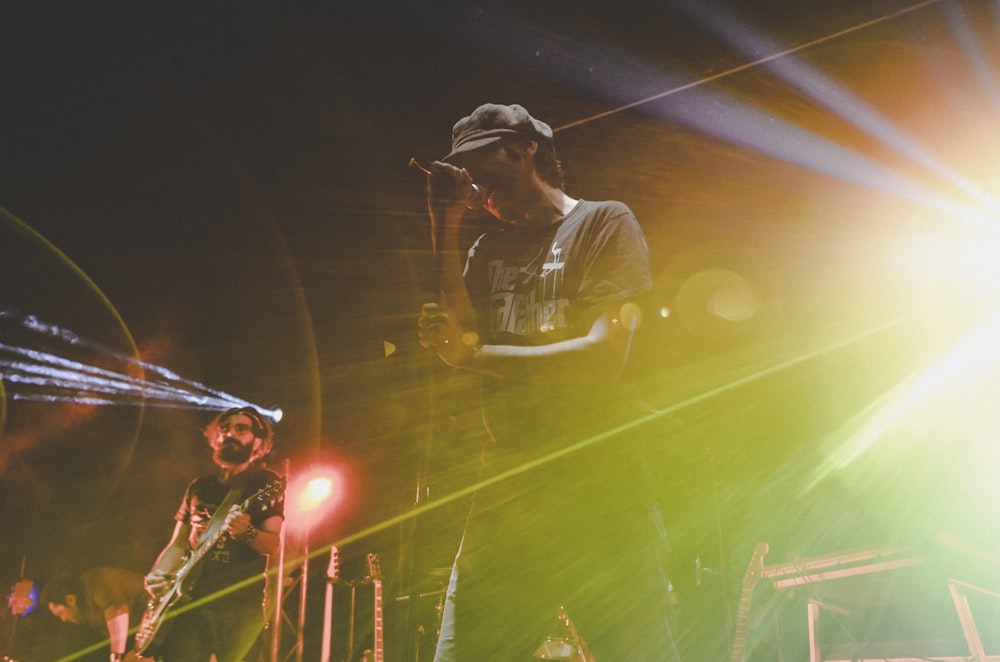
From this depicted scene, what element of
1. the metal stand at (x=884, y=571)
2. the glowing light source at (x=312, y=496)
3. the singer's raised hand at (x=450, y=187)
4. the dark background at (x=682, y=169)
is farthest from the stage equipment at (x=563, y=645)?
the glowing light source at (x=312, y=496)

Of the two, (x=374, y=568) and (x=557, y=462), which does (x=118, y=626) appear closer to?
(x=374, y=568)

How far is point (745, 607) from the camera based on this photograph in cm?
270

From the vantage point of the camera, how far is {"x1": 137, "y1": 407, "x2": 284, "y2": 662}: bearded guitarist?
10.9 ft

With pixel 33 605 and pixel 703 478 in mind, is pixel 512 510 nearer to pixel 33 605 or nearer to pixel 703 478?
pixel 703 478

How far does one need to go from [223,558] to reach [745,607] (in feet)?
9.65

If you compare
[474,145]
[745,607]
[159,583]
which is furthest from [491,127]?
[159,583]

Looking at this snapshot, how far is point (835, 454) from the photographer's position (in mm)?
3209

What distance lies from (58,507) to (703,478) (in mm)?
6262

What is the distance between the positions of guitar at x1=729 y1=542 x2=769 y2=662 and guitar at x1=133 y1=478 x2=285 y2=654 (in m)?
2.78

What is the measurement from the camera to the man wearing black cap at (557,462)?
1.40 m

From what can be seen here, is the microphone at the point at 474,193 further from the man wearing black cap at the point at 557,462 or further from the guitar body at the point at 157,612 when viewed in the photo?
the guitar body at the point at 157,612

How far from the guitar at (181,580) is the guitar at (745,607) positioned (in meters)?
2.78

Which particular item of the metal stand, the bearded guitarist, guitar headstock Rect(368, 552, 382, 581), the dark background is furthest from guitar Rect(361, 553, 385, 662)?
the metal stand

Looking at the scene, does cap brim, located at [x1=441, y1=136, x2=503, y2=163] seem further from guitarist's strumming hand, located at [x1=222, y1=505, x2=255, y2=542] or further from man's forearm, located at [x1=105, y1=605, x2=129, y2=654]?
man's forearm, located at [x1=105, y1=605, x2=129, y2=654]
